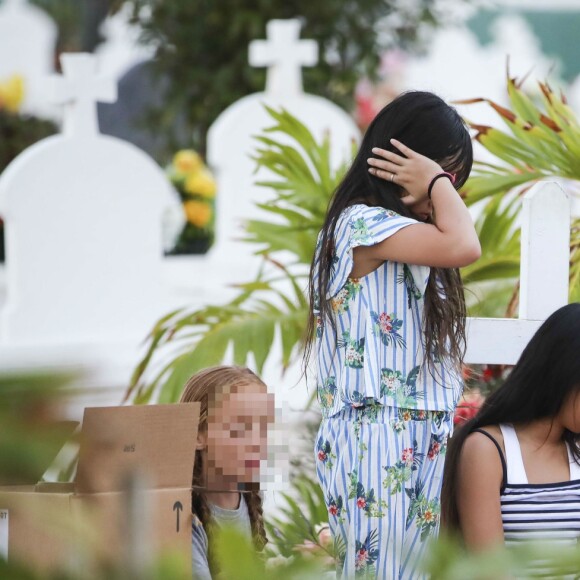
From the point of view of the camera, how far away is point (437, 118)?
76.6 inches

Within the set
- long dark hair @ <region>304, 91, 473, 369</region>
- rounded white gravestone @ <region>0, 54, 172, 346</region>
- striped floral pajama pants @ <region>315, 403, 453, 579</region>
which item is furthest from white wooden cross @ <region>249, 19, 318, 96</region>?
striped floral pajama pants @ <region>315, 403, 453, 579</region>

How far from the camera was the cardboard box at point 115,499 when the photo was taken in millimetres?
717

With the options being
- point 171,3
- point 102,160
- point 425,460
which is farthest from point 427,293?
point 171,3

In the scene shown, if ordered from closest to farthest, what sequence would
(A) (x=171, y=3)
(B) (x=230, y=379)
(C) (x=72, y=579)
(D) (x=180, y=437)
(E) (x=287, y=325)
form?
(C) (x=72, y=579), (D) (x=180, y=437), (B) (x=230, y=379), (E) (x=287, y=325), (A) (x=171, y=3)

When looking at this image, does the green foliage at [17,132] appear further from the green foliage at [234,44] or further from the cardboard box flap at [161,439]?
the cardboard box flap at [161,439]

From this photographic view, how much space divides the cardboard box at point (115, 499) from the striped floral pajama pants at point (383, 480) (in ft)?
1.05

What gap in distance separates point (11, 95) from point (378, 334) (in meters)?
8.77

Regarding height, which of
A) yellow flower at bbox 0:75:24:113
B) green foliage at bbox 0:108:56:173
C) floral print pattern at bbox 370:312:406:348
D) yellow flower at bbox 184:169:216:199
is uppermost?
yellow flower at bbox 0:75:24:113

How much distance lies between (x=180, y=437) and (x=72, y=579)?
3.04ft

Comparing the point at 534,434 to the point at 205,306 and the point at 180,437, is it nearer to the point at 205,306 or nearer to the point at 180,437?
the point at 180,437

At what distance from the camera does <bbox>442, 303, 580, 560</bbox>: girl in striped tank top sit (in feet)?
6.57

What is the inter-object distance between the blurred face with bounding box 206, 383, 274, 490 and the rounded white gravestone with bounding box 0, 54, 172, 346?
3.80 metres

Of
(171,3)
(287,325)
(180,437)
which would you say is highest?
(171,3)

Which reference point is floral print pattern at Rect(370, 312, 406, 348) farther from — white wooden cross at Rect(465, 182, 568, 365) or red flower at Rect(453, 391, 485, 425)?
red flower at Rect(453, 391, 485, 425)
